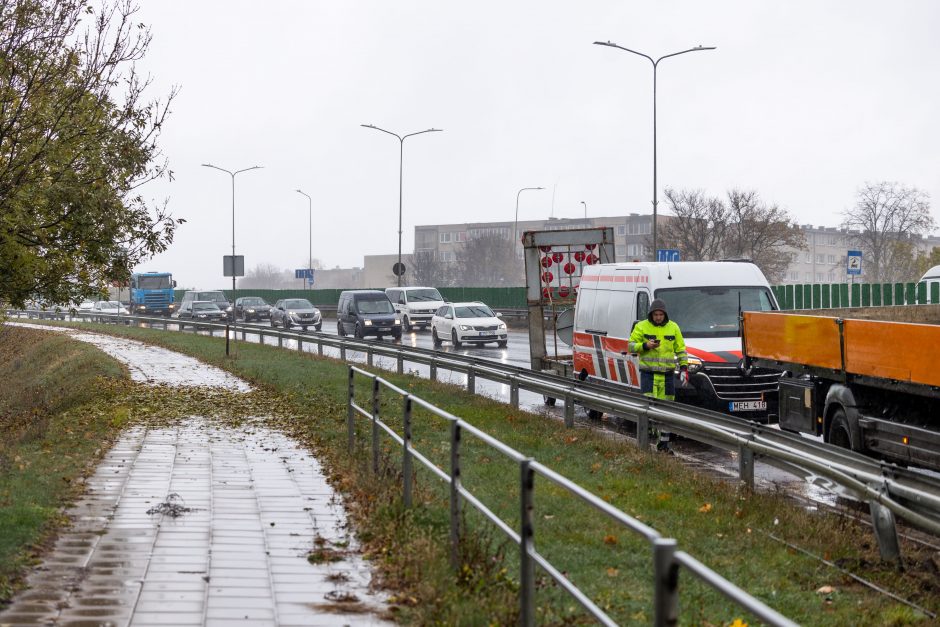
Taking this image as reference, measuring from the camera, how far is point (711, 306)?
16.6 m

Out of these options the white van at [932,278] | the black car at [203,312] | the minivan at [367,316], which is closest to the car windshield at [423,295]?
the minivan at [367,316]

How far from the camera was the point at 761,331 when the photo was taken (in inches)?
539

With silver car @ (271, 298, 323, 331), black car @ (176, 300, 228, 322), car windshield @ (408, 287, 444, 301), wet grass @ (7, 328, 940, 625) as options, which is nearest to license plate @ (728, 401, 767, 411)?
wet grass @ (7, 328, 940, 625)

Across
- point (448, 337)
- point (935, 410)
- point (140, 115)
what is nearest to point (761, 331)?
point (935, 410)

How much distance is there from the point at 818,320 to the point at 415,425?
4.69 metres

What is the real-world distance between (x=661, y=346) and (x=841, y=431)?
9.55ft

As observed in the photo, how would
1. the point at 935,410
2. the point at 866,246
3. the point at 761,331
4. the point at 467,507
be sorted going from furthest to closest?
the point at 866,246, the point at 761,331, the point at 935,410, the point at 467,507

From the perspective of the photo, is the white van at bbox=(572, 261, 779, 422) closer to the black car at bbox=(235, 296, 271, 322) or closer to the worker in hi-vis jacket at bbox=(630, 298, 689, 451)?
the worker in hi-vis jacket at bbox=(630, 298, 689, 451)

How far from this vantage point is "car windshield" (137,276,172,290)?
74.5 metres

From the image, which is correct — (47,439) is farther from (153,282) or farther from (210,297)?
(153,282)

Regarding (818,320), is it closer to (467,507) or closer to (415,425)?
(415,425)

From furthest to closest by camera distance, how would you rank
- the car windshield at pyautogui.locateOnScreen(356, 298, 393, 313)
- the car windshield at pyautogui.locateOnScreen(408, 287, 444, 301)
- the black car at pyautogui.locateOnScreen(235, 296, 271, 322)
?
the black car at pyautogui.locateOnScreen(235, 296, 271, 322), the car windshield at pyautogui.locateOnScreen(408, 287, 444, 301), the car windshield at pyautogui.locateOnScreen(356, 298, 393, 313)

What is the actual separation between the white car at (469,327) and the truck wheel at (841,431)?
26.6m

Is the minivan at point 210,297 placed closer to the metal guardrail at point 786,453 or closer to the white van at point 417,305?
the white van at point 417,305
